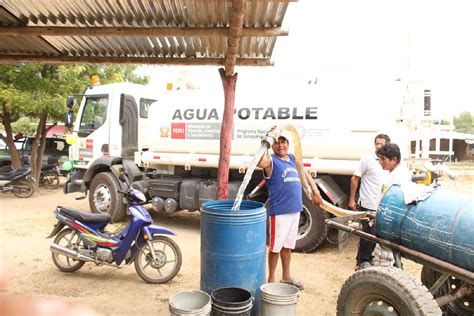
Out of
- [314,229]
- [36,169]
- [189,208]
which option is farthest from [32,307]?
[36,169]

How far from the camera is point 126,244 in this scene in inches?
184

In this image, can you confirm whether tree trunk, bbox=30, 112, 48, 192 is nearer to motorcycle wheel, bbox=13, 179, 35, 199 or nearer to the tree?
the tree

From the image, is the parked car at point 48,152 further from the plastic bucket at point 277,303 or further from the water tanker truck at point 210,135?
the plastic bucket at point 277,303

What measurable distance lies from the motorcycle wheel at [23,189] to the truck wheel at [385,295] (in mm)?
10508

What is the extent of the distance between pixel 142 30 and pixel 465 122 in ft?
204

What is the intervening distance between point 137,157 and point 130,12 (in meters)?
4.20

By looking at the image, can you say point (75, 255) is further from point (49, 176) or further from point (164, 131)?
point (49, 176)

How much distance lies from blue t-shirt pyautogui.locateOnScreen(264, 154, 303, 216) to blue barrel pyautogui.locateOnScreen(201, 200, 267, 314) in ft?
2.56

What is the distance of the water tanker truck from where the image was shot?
595cm

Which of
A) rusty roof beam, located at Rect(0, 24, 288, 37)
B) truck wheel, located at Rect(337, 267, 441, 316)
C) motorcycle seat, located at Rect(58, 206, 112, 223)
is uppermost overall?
rusty roof beam, located at Rect(0, 24, 288, 37)

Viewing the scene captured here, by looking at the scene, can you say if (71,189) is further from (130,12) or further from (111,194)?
(130,12)

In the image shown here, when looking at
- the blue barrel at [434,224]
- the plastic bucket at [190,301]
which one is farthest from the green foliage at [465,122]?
the plastic bucket at [190,301]

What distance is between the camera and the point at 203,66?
516 centimetres

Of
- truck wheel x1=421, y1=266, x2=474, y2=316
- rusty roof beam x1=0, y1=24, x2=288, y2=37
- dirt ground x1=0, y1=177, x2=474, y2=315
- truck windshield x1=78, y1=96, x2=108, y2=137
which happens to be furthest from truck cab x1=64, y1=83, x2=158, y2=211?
truck wheel x1=421, y1=266, x2=474, y2=316
